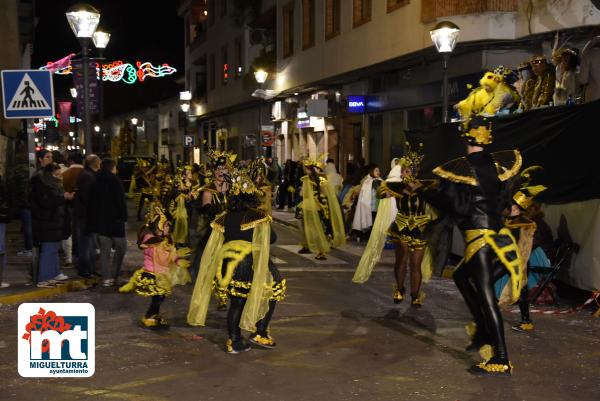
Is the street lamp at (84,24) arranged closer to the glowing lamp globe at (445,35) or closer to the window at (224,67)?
the glowing lamp globe at (445,35)

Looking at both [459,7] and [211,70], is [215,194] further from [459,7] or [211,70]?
[211,70]

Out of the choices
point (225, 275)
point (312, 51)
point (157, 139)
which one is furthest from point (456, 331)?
point (157, 139)

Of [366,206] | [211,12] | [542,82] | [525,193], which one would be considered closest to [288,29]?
[211,12]

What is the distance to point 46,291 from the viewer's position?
442 inches

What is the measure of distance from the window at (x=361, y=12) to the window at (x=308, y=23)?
14.8 feet

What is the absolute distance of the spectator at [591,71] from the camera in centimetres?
1233

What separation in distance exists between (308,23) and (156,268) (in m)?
23.4

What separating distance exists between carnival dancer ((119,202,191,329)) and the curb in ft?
7.37

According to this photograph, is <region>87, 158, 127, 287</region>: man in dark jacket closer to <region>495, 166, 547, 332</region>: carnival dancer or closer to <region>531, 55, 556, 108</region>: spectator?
<region>495, 166, 547, 332</region>: carnival dancer

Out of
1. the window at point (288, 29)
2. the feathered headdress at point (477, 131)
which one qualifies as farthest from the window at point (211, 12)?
the feathered headdress at point (477, 131)

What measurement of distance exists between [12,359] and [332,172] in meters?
14.6

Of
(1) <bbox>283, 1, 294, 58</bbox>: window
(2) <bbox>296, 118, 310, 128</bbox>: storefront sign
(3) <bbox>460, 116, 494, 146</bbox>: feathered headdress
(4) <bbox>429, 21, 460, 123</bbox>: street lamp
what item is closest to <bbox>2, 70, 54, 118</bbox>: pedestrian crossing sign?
(3) <bbox>460, 116, 494, 146</bbox>: feathered headdress

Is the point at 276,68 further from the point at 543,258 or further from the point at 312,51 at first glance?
the point at 543,258

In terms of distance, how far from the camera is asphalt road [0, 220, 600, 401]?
6566 millimetres
